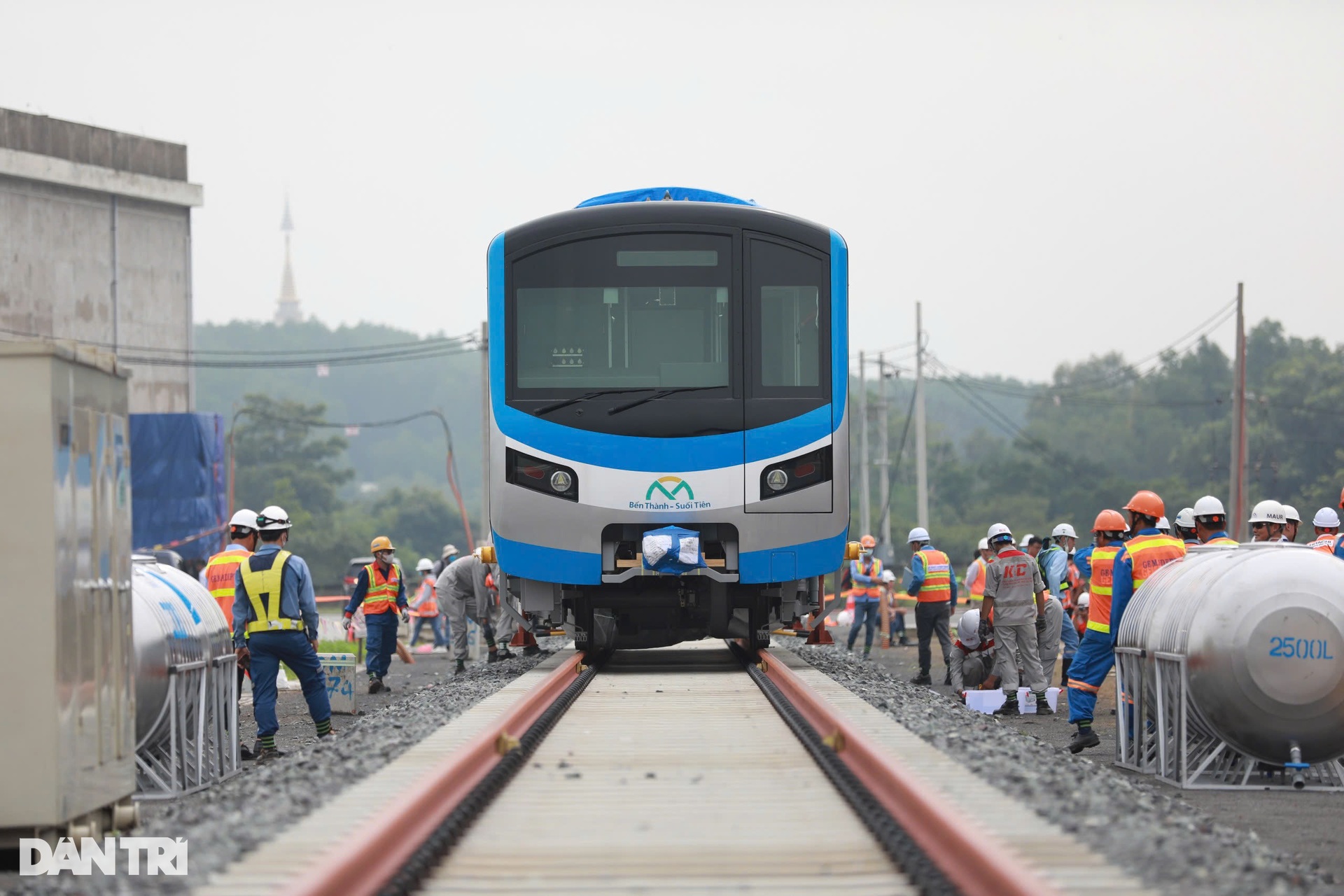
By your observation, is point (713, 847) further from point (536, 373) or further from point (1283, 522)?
point (1283, 522)

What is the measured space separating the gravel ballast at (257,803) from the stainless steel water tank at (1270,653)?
462 centimetres

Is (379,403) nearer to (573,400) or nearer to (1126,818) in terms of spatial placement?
(573,400)

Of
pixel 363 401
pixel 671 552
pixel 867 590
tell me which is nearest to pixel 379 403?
pixel 363 401

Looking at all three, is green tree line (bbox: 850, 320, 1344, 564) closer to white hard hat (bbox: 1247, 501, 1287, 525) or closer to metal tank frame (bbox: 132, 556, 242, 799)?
white hard hat (bbox: 1247, 501, 1287, 525)

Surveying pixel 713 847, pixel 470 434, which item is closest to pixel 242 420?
pixel 470 434

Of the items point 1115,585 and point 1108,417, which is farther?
point 1108,417

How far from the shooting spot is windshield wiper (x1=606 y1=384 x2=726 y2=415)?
45.8ft

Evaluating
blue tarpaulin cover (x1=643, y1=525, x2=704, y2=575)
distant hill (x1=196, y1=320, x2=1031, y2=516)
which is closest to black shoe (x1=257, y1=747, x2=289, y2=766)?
blue tarpaulin cover (x1=643, y1=525, x2=704, y2=575)

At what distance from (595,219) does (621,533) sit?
265 centimetres

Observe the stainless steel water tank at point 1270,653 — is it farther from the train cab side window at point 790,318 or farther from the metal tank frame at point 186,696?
the metal tank frame at point 186,696

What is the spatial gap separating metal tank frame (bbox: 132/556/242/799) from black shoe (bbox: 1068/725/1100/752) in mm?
5849

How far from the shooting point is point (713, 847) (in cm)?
659

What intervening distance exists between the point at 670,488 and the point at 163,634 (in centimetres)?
496

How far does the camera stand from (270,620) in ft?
40.1
